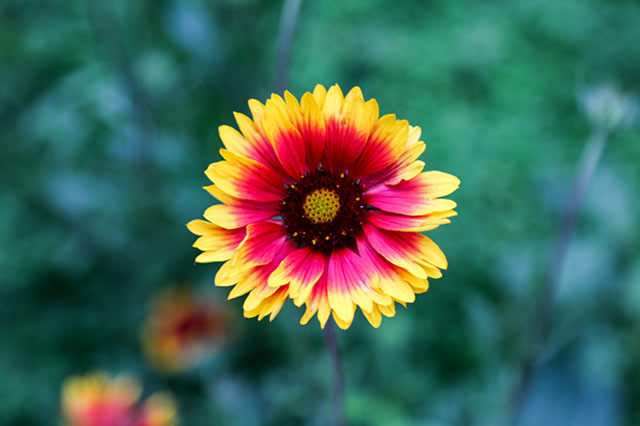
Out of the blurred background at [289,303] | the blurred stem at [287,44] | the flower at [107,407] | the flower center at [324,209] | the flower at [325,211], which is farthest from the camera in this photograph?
the blurred background at [289,303]

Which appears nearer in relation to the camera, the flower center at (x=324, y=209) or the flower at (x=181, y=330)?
the flower center at (x=324, y=209)

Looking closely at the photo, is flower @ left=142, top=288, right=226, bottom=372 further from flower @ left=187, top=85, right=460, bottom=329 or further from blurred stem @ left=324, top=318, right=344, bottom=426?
flower @ left=187, top=85, right=460, bottom=329

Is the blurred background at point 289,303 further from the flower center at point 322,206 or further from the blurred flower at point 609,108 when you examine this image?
the flower center at point 322,206

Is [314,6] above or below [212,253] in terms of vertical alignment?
above

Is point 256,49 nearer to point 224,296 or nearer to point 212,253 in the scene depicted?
point 224,296

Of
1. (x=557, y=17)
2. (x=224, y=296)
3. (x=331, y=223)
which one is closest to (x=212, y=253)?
(x=331, y=223)

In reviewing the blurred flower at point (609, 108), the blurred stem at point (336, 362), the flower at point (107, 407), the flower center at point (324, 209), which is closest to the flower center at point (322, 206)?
the flower center at point (324, 209)
